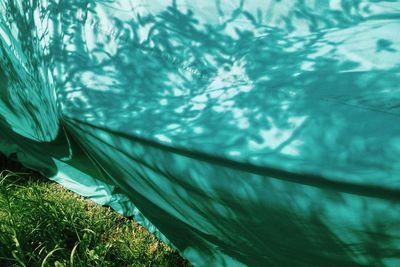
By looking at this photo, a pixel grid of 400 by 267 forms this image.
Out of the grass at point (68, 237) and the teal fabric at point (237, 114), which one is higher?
the teal fabric at point (237, 114)

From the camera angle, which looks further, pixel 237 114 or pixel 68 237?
pixel 68 237

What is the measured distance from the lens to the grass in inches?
97.0

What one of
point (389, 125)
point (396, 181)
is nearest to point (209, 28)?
point (389, 125)

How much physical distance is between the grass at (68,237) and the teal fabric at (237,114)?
11 cm

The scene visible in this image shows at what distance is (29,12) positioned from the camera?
2.61 metres

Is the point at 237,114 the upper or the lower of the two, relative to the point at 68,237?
upper

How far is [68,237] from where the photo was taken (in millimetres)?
2652

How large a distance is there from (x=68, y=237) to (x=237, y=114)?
3.97ft

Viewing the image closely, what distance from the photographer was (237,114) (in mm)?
1861

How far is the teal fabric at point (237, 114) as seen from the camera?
1.63 m

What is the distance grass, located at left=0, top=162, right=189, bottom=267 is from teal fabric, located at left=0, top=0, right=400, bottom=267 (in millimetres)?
107

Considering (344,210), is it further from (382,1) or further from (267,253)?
(382,1)

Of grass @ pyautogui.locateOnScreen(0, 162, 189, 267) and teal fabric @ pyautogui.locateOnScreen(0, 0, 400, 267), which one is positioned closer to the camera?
teal fabric @ pyautogui.locateOnScreen(0, 0, 400, 267)

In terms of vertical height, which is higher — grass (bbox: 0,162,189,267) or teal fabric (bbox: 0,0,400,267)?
teal fabric (bbox: 0,0,400,267)
